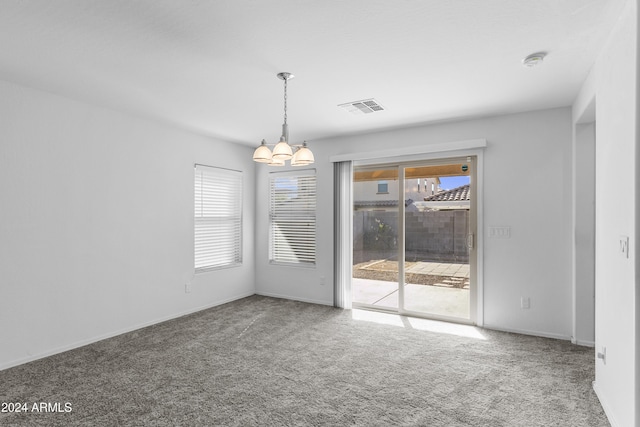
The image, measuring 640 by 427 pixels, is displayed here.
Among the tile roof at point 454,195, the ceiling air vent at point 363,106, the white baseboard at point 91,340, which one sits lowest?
the white baseboard at point 91,340

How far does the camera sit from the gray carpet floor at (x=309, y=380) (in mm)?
2350

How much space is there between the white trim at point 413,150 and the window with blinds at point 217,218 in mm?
1692

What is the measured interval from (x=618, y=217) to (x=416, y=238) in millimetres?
2631

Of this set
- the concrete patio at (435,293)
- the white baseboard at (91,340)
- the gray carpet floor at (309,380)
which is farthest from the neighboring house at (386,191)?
the white baseboard at (91,340)

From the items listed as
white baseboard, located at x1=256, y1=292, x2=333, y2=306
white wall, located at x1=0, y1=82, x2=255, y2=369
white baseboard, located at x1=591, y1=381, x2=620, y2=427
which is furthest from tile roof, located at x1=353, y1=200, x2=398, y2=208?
white baseboard, located at x1=591, y1=381, x2=620, y2=427

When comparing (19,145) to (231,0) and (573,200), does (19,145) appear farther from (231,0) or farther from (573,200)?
(573,200)

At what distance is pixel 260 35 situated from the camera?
2330 millimetres

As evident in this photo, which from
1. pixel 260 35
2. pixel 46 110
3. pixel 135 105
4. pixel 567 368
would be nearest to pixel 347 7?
pixel 260 35

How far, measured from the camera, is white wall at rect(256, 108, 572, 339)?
3.83 meters

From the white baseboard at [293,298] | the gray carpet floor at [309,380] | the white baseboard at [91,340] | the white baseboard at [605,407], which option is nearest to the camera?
the white baseboard at [605,407]

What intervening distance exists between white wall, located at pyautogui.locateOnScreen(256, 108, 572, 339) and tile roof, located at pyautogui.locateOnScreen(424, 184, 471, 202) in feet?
0.83

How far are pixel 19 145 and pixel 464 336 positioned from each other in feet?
15.9

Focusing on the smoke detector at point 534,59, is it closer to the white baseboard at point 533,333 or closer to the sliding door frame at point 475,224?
the sliding door frame at point 475,224

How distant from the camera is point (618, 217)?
83.0 inches
